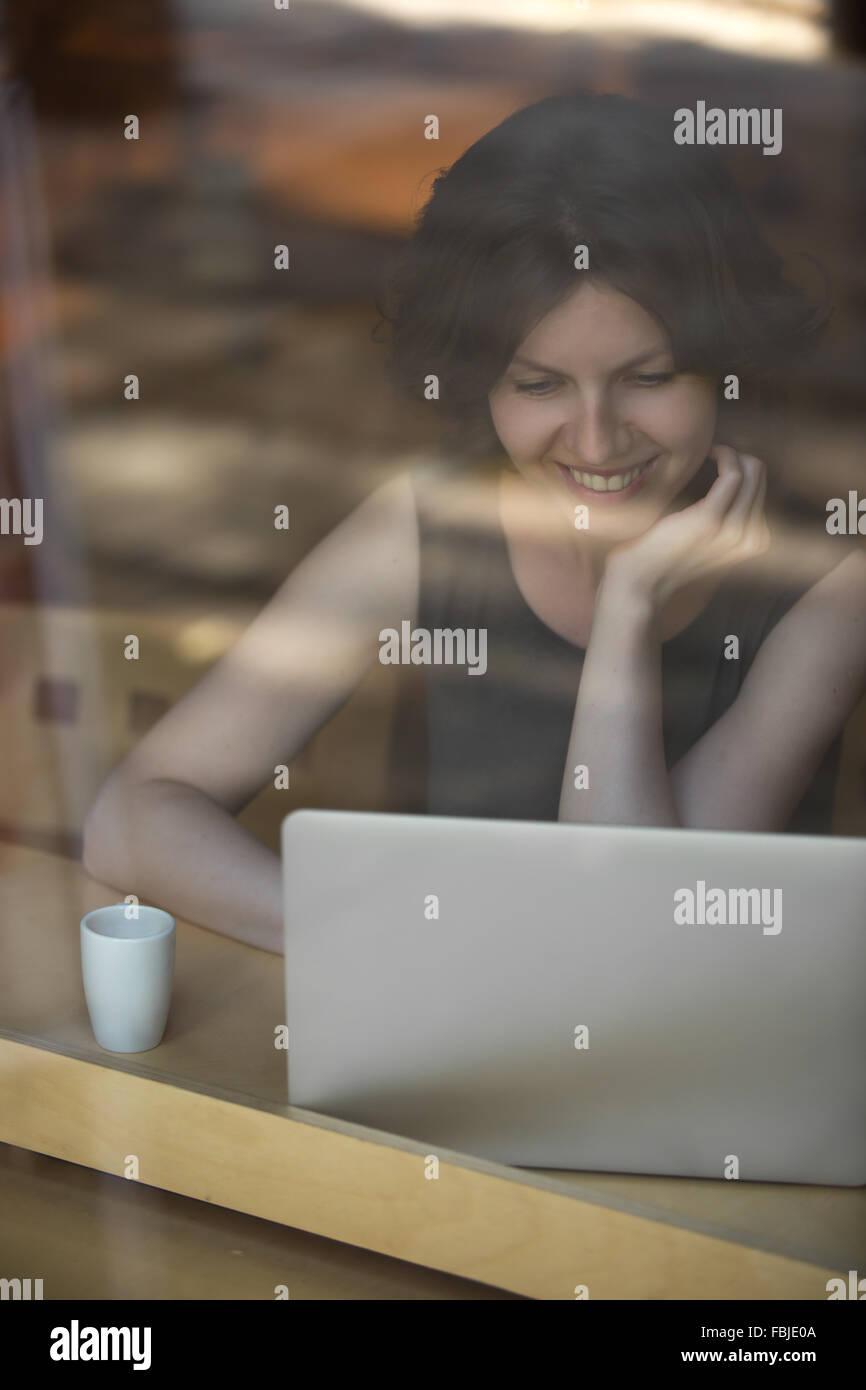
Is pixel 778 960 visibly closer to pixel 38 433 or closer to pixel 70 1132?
pixel 70 1132

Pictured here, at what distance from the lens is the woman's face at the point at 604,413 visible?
145 cm

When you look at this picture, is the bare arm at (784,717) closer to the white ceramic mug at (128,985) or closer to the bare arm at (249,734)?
the bare arm at (249,734)

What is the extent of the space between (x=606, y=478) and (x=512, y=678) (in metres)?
0.28

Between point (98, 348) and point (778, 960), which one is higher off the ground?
point (98, 348)

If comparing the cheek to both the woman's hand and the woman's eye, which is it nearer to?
the woman's eye

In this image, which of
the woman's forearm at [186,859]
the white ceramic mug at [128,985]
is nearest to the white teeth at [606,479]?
the woman's forearm at [186,859]

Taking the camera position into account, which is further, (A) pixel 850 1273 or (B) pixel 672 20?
(B) pixel 672 20

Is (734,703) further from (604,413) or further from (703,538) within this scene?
(604,413)

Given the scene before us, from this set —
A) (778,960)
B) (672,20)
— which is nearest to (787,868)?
(778,960)

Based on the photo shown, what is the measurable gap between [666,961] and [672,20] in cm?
132

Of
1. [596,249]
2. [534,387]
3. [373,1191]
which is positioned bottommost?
[373,1191]

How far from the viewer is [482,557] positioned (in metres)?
1.54

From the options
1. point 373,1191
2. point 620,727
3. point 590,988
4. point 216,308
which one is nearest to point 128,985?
point 373,1191

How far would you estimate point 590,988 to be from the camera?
73 cm
